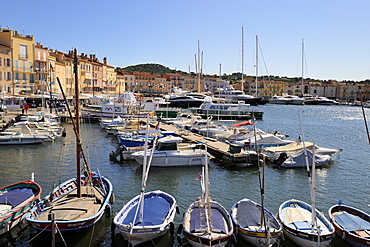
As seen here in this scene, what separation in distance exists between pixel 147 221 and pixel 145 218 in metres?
0.32

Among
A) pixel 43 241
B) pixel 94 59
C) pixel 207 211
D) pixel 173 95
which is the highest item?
pixel 94 59

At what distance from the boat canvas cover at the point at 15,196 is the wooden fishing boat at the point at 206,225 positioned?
8055mm

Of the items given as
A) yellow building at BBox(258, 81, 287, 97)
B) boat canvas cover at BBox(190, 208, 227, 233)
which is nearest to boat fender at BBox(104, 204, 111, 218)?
boat canvas cover at BBox(190, 208, 227, 233)

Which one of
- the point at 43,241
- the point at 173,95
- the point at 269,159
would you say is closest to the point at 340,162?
the point at 269,159

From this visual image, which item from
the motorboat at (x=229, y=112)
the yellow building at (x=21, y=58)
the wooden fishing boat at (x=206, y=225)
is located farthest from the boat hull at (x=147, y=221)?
the yellow building at (x=21, y=58)

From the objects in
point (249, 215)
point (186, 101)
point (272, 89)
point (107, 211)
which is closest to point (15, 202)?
point (107, 211)

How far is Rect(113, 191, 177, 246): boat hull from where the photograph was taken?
43.5 feet

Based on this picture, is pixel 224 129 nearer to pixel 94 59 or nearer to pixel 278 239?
pixel 278 239

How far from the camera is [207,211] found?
14.3 m

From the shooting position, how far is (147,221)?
46.6 ft

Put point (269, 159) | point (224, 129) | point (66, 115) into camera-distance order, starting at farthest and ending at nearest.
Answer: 1. point (66, 115)
2. point (224, 129)
3. point (269, 159)

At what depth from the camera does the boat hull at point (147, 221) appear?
522 inches

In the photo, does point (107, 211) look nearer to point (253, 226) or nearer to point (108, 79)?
point (253, 226)

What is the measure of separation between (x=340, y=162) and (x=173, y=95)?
75585 millimetres
